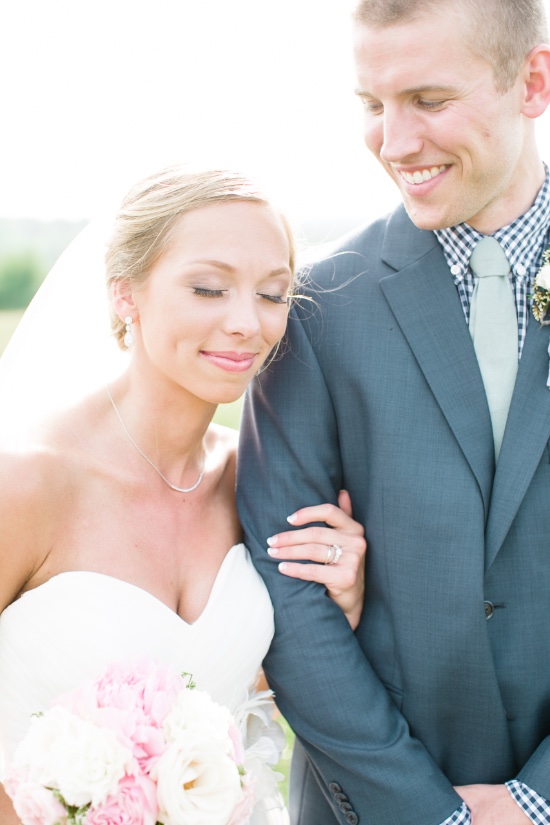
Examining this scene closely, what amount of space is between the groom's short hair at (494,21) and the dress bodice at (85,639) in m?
1.84

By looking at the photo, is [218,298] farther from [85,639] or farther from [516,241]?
[85,639]

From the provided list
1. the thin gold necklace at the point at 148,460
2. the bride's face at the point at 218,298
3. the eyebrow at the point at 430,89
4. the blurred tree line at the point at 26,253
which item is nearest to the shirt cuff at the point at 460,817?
the thin gold necklace at the point at 148,460

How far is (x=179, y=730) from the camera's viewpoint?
2.01m

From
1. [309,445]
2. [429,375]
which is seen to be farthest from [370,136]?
[309,445]

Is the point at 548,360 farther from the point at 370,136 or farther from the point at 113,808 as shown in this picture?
the point at 113,808

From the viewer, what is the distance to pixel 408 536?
2652 millimetres

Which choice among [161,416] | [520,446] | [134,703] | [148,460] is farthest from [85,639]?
[520,446]

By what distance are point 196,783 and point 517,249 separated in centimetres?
181

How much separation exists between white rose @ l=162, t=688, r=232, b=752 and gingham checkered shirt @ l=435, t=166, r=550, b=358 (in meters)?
1.40

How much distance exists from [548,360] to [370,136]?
88 cm

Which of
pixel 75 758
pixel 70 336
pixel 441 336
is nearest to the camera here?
pixel 75 758

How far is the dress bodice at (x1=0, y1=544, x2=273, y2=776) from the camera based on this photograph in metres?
2.54

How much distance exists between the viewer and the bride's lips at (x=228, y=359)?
2.71 meters

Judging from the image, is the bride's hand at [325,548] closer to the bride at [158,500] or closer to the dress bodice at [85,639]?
the bride at [158,500]
